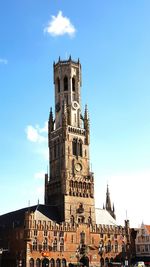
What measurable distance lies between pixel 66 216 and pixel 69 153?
18529 mm

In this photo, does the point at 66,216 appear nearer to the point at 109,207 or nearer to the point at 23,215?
the point at 23,215

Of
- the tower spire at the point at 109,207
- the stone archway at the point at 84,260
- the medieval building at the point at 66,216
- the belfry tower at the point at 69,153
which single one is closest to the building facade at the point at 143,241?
the tower spire at the point at 109,207

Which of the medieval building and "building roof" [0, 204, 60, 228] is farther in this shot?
"building roof" [0, 204, 60, 228]

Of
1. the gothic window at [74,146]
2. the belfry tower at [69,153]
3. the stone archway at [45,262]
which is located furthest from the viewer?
the gothic window at [74,146]

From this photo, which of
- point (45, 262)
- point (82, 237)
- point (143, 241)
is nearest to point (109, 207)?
point (143, 241)

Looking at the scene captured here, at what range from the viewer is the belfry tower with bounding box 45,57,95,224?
115 metres

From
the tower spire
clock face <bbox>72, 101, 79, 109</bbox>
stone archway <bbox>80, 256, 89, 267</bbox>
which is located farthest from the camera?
the tower spire

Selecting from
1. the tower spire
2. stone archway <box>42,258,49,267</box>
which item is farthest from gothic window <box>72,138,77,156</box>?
stone archway <box>42,258,49,267</box>

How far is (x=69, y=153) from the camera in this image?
4715 inches

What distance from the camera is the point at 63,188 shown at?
374 ft

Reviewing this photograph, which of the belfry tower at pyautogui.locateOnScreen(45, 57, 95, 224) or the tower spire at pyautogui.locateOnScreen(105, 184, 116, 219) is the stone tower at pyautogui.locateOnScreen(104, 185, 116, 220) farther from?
the belfry tower at pyautogui.locateOnScreen(45, 57, 95, 224)

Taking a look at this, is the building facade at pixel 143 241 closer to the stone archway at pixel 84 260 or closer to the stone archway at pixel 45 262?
the stone archway at pixel 84 260

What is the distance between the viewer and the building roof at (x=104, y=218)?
122062 mm

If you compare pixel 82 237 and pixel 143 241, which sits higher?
pixel 82 237
